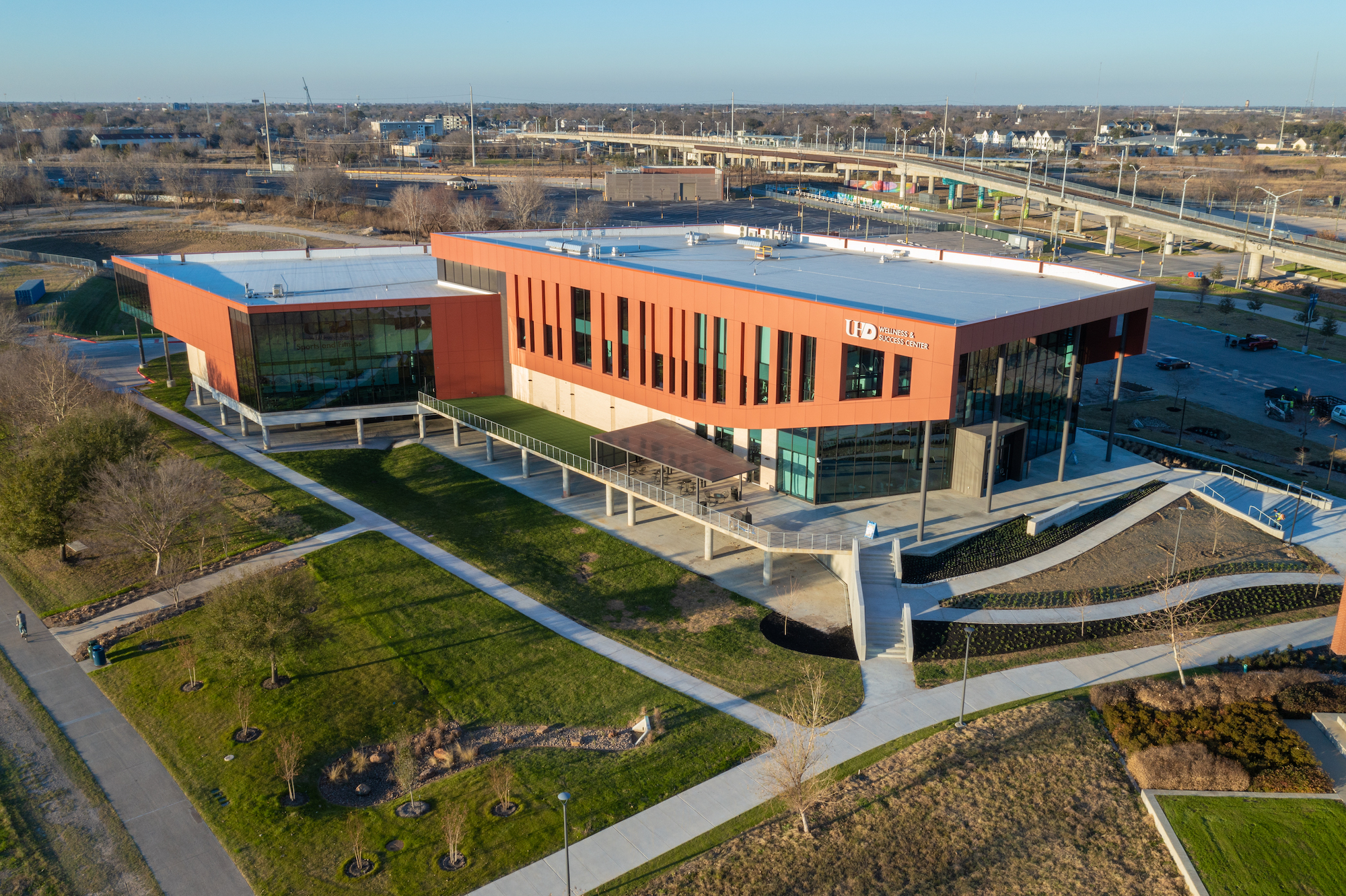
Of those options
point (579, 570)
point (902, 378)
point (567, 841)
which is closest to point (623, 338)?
point (579, 570)

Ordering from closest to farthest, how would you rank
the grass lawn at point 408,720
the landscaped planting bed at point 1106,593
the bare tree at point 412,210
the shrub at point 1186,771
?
the grass lawn at point 408,720 < the shrub at point 1186,771 < the landscaped planting bed at point 1106,593 < the bare tree at point 412,210

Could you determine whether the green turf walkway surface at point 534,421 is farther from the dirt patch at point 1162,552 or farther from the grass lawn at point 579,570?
the dirt patch at point 1162,552

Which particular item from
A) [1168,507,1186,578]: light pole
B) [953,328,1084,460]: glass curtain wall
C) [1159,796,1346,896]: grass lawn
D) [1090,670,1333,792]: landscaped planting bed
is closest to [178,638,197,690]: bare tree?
[1090,670,1333,792]: landscaped planting bed

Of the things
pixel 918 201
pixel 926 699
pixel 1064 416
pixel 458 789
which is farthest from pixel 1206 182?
pixel 458 789

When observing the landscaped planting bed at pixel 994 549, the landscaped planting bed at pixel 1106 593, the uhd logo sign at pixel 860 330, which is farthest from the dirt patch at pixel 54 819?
the uhd logo sign at pixel 860 330

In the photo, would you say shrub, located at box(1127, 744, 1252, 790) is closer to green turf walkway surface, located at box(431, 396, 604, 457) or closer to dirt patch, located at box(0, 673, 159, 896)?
dirt patch, located at box(0, 673, 159, 896)

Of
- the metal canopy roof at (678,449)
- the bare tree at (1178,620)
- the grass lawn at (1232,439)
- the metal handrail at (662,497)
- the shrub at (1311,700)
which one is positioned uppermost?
the metal canopy roof at (678,449)
